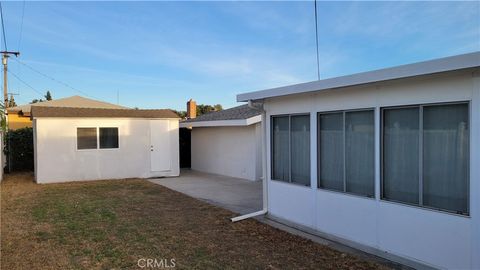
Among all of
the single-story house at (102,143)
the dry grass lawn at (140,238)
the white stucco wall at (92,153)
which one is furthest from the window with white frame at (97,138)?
the dry grass lawn at (140,238)

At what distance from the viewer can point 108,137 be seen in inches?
564

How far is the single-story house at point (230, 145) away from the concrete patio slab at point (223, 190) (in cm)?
64

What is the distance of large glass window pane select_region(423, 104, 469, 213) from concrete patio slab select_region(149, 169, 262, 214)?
15.0ft

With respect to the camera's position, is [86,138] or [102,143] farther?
[102,143]

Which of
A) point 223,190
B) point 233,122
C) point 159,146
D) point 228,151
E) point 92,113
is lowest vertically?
point 223,190

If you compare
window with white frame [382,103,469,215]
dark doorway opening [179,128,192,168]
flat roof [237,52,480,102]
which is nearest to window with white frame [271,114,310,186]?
flat roof [237,52,480,102]

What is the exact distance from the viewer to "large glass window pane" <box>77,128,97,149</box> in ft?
45.2

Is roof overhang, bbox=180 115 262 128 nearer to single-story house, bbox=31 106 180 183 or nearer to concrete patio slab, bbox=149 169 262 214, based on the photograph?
single-story house, bbox=31 106 180 183

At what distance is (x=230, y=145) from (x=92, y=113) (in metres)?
6.00

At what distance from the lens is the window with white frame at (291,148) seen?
260 inches

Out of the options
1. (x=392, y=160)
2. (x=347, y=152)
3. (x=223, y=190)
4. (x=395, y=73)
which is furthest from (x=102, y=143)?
(x=395, y=73)

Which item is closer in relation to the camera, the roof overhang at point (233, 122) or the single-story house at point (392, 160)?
the single-story house at point (392, 160)

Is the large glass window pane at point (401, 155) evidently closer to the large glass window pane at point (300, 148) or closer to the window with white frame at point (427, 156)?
the window with white frame at point (427, 156)

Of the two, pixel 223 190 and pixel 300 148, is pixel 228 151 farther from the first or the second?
pixel 300 148
